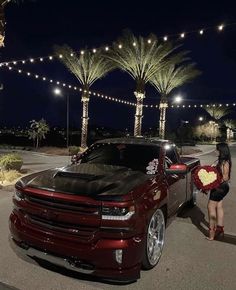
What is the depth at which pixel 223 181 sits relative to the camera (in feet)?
19.4

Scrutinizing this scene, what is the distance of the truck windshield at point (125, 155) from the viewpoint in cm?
592

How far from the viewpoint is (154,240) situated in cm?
500

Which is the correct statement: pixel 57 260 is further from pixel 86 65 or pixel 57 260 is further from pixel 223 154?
pixel 86 65

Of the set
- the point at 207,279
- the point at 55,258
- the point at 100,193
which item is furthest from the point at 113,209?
the point at 207,279

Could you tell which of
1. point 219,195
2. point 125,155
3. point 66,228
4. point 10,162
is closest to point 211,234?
point 219,195

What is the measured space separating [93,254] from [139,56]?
2328 cm

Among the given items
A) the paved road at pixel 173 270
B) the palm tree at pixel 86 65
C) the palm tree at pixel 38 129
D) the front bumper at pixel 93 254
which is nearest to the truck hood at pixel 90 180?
the front bumper at pixel 93 254

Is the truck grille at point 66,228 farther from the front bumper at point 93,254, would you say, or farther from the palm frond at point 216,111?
the palm frond at point 216,111

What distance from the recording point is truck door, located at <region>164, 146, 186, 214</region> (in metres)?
5.86

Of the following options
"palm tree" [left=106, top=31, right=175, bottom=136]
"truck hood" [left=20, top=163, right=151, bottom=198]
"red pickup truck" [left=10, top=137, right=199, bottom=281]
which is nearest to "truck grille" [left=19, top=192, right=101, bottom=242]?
"red pickup truck" [left=10, top=137, right=199, bottom=281]

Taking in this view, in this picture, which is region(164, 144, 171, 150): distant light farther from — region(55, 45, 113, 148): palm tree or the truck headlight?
region(55, 45, 113, 148): palm tree

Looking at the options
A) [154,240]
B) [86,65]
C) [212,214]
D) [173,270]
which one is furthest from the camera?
[86,65]

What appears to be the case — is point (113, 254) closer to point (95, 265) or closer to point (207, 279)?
point (95, 265)

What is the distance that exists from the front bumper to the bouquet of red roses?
203 centimetres
